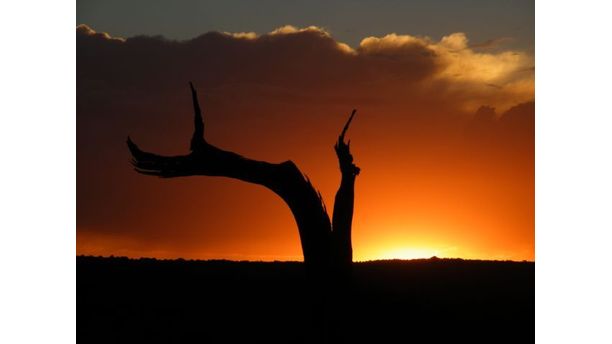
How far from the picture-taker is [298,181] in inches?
391

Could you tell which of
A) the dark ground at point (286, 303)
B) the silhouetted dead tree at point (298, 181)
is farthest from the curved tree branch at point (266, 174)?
the dark ground at point (286, 303)

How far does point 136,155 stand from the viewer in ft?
33.1

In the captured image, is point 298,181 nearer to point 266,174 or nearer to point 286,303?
point 266,174

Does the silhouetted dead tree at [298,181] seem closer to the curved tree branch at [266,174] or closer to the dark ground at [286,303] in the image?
the curved tree branch at [266,174]

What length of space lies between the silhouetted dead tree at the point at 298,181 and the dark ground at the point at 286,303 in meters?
0.50

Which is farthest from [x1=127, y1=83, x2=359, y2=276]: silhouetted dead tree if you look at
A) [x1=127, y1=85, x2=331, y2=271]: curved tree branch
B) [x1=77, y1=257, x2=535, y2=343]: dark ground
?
[x1=77, y1=257, x2=535, y2=343]: dark ground

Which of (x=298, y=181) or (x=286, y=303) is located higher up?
(x=298, y=181)

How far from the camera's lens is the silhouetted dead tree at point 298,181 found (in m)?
9.94

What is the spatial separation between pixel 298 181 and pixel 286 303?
1.63 meters

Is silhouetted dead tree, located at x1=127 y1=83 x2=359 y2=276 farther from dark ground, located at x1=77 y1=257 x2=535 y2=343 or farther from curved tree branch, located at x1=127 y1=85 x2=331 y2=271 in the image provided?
dark ground, located at x1=77 y1=257 x2=535 y2=343

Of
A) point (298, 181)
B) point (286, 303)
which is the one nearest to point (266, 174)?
point (298, 181)

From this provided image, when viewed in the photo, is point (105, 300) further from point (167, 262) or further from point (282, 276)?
point (282, 276)
